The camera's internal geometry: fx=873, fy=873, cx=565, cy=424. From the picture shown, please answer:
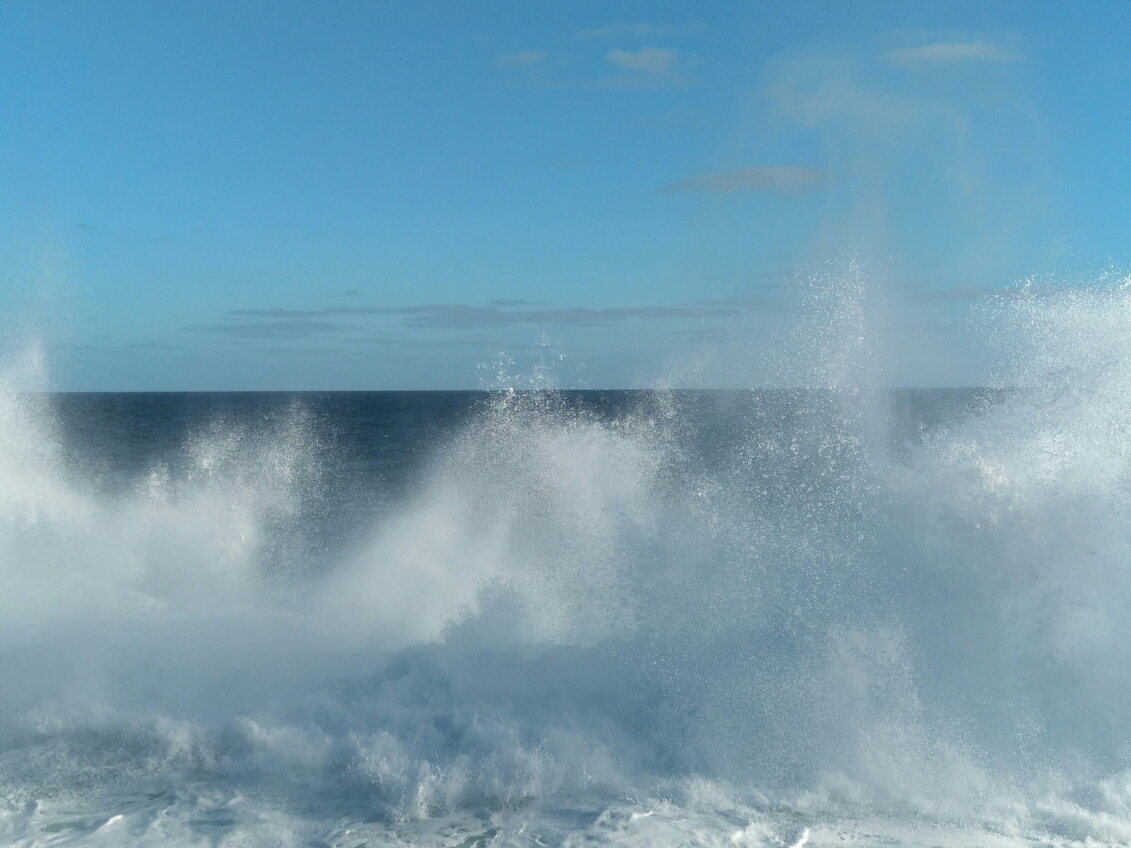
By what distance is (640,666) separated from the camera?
35.8 feet

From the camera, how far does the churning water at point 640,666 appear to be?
27.2 feet

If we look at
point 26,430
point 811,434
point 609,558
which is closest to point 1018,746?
point 609,558

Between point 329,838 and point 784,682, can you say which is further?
point 784,682

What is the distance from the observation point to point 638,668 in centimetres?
1087

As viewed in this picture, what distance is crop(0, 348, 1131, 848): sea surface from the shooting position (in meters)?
8.26

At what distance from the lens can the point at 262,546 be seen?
61.9ft

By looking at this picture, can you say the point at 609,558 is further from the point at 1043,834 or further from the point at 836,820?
the point at 1043,834

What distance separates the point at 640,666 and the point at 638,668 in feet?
0.18

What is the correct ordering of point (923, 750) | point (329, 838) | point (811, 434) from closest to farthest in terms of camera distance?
point (329, 838) < point (923, 750) < point (811, 434)

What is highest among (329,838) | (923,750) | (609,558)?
(609,558)

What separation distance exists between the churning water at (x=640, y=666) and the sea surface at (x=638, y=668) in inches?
1.5

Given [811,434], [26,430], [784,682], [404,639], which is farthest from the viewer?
[811,434]

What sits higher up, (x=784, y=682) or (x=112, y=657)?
(x=784, y=682)

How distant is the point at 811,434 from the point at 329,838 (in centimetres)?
1820
